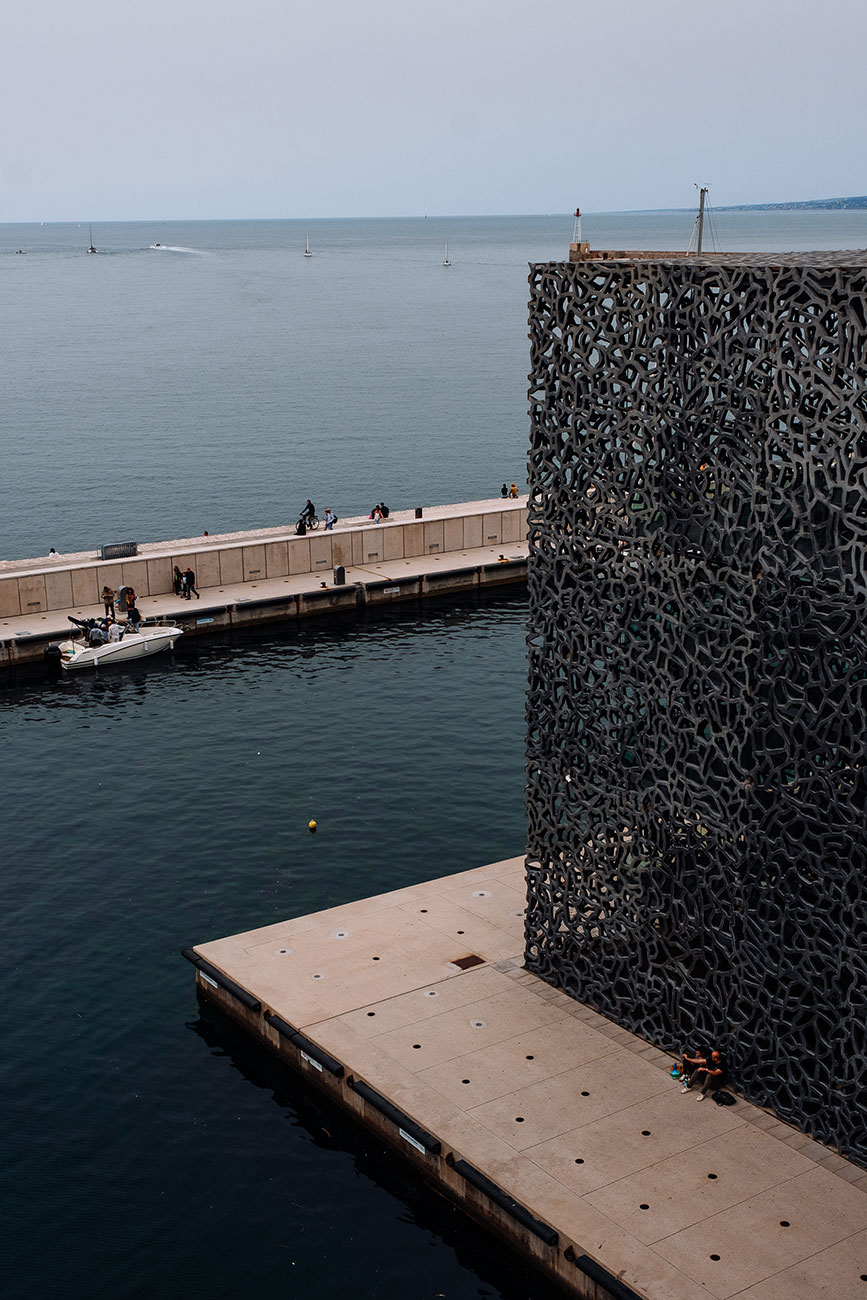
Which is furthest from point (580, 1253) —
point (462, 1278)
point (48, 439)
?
point (48, 439)

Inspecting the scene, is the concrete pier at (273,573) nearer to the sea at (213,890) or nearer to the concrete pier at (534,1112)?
the sea at (213,890)

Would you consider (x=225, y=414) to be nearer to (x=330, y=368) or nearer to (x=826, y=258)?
(x=330, y=368)

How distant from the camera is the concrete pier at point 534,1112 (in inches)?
926

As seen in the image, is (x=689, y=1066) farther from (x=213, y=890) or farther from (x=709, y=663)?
(x=213, y=890)

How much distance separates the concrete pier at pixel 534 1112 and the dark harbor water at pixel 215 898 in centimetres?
127

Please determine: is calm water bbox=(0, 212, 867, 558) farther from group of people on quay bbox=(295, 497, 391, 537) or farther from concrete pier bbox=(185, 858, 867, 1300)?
concrete pier bbox=(185, 858, 867, 1300)

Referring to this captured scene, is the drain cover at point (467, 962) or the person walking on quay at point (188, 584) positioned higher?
the person walking on quay at point (188, 584)

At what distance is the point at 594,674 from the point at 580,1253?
36.2ft

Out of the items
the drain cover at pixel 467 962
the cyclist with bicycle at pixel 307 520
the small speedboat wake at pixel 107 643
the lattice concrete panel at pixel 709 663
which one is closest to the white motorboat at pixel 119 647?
the small speedboat wake at pixel 107 643

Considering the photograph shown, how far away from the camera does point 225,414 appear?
13475cm

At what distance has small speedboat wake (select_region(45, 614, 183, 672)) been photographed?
57.1m

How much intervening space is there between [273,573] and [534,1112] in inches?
1718

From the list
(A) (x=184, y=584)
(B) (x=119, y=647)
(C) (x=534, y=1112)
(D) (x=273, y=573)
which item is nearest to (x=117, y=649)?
Answer: (B) (x=119, y=647)

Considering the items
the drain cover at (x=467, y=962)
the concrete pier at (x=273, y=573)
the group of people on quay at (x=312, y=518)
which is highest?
the group of people on quay at (x=312, y=518)
